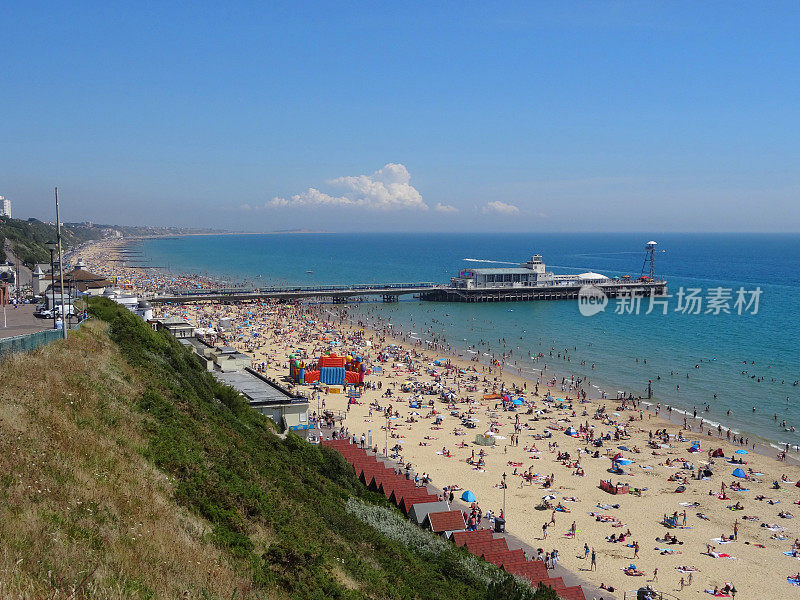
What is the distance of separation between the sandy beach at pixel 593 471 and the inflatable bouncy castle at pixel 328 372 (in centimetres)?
117

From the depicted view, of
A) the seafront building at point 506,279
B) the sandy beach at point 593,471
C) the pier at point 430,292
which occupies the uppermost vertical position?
the seafront building at point 506,279

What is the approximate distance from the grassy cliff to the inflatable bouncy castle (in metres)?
21.4

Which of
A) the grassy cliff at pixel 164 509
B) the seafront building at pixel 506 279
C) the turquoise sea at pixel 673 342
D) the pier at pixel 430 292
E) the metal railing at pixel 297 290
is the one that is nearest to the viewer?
the grassy cliff at pixel 164 509

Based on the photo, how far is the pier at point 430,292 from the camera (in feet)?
248

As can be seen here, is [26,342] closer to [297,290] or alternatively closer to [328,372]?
[328,372]

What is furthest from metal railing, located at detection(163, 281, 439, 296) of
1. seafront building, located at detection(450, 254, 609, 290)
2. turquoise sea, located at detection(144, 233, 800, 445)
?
seafront building, located at detection(450, 254, 609, 290)

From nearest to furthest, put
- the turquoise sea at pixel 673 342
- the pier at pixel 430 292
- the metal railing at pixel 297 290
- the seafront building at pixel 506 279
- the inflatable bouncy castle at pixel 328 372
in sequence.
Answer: the turquoise sea at pixel 673 342
the inflatable bouncy castle at pixel 328 372
the metal railing at pixel 297 290
the pier at pixel 430 292
the seafront building at pixel 506 279

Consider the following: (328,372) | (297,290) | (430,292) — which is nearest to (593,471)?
(328,372)

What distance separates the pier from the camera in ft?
248

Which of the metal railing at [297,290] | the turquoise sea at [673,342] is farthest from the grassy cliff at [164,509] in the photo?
the metal railing at [297,290]

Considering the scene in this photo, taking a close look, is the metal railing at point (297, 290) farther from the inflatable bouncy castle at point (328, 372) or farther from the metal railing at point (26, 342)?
the metal railing at point (26, 342)

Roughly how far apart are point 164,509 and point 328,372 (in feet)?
101

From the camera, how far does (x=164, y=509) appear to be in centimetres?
848

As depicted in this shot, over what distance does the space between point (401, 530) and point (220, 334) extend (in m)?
41.2
